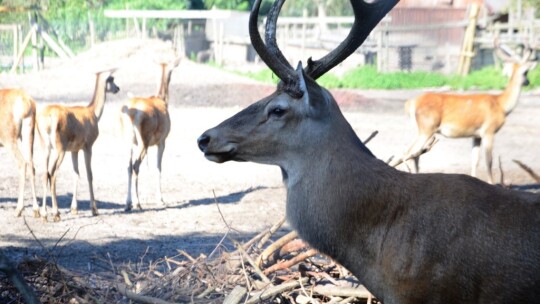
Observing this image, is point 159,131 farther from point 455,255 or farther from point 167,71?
point 455,255

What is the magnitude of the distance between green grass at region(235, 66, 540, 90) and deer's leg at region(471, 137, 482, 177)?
15.7 metres

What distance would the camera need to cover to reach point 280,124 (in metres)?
5.93

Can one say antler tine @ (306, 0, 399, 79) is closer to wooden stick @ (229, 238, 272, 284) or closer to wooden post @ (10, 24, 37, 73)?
wooden stick @ (229, 238, 272, 284)

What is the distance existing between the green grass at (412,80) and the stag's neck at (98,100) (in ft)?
59.8

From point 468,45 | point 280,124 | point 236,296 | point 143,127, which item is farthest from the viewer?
point 468,45

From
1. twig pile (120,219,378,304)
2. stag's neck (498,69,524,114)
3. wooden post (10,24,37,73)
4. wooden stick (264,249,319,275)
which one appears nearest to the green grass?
wooden post (10,24,37,73)

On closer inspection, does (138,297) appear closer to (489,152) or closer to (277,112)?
(277,112)

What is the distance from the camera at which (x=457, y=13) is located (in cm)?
4866

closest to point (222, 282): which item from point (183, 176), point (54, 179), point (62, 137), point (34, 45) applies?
point (54, 179)

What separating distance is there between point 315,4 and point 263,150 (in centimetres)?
7631

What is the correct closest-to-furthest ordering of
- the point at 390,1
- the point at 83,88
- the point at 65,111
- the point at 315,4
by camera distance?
the point at 390,1 → the point at 65,111 → the point at 83,88 → the point at 315,4

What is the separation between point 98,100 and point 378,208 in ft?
37.4

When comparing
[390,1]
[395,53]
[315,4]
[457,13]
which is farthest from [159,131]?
[315,4]

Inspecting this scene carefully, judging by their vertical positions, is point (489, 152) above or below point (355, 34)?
below
